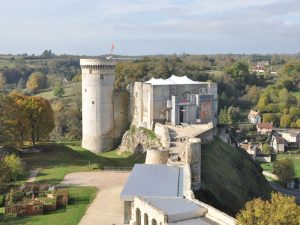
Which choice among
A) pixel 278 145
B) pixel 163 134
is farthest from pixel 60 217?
pixel 278 145

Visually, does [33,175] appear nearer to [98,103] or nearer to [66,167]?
[66,167]

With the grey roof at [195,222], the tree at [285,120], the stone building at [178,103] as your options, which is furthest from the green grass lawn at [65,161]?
the tree at [285,120]

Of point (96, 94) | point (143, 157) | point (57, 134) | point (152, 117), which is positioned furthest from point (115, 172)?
point (57, 134)

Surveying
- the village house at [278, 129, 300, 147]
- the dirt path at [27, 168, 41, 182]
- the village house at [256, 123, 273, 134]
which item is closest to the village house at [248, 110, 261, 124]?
the village house at [256, 123, 273, 134]

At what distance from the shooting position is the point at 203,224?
22.9 meters

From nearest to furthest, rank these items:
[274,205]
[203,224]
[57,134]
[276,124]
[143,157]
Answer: [274,205] < [203,224] < [143,157] < [57,134] < [276,124]

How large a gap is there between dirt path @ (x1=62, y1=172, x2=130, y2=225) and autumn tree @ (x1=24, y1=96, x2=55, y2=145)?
42.4ft

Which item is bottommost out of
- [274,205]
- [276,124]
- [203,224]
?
[276,124]

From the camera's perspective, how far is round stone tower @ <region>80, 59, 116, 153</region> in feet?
163

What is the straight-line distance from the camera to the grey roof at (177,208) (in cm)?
2295

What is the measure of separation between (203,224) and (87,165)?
19.8 meters

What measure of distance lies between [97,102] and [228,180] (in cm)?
1827

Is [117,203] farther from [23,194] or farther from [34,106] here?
[34,106]

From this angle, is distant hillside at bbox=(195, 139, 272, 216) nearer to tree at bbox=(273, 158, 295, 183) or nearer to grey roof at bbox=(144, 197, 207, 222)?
grey roof at bbox=(144, 197, 207, 222)
